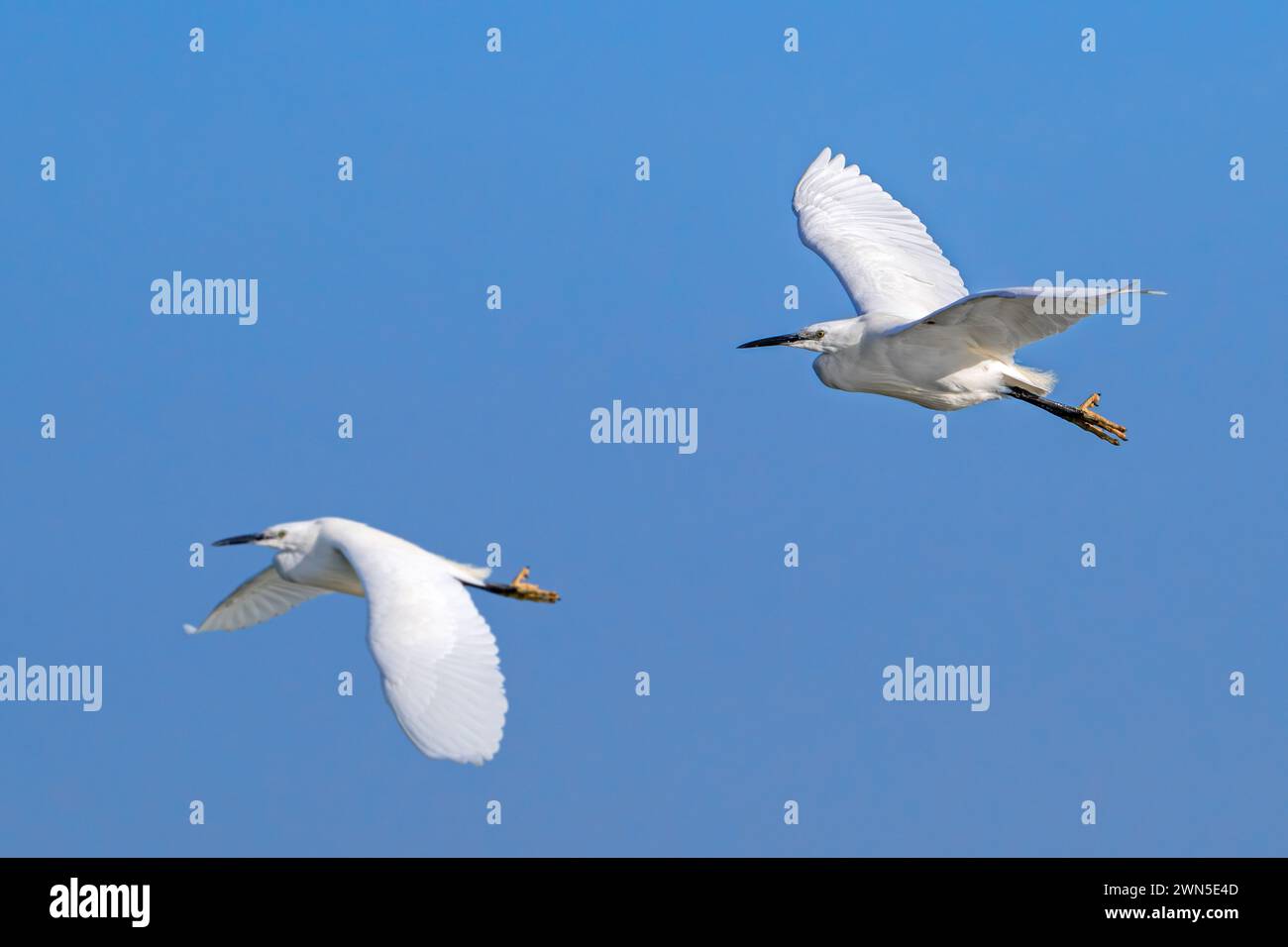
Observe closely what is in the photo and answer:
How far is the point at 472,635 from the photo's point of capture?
18.2 meters

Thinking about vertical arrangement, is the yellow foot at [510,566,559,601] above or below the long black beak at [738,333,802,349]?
below

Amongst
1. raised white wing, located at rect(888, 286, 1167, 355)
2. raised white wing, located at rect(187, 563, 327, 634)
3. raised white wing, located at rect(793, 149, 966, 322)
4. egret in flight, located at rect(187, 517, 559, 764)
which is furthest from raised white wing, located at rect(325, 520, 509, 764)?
raised white wing, located at rect(793, 149, 966, 322)

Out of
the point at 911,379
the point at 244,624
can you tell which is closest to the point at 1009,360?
the point at 911,379

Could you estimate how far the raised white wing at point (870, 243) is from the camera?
24.5 m

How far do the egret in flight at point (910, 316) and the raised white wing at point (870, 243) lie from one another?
1 cm

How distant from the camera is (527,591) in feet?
69.3

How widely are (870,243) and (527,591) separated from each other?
7.19 metres

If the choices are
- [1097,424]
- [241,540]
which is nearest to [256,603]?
[241,540]

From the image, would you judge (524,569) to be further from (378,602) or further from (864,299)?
(864,299)

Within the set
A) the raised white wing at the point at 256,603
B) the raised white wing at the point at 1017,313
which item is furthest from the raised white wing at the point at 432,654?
the raised white wing at the point at 1017,313

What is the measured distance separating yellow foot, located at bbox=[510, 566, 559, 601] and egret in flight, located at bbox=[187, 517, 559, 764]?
0.01 m

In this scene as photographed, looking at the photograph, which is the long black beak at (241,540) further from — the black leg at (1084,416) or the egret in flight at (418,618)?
the black leg at (1084,416)

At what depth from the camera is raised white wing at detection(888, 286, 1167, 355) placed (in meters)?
18.4

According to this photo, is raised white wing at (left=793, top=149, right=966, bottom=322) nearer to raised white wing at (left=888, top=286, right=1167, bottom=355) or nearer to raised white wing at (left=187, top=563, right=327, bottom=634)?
raised white wing at (left=888, top=286, right=1167, bottom=355)
